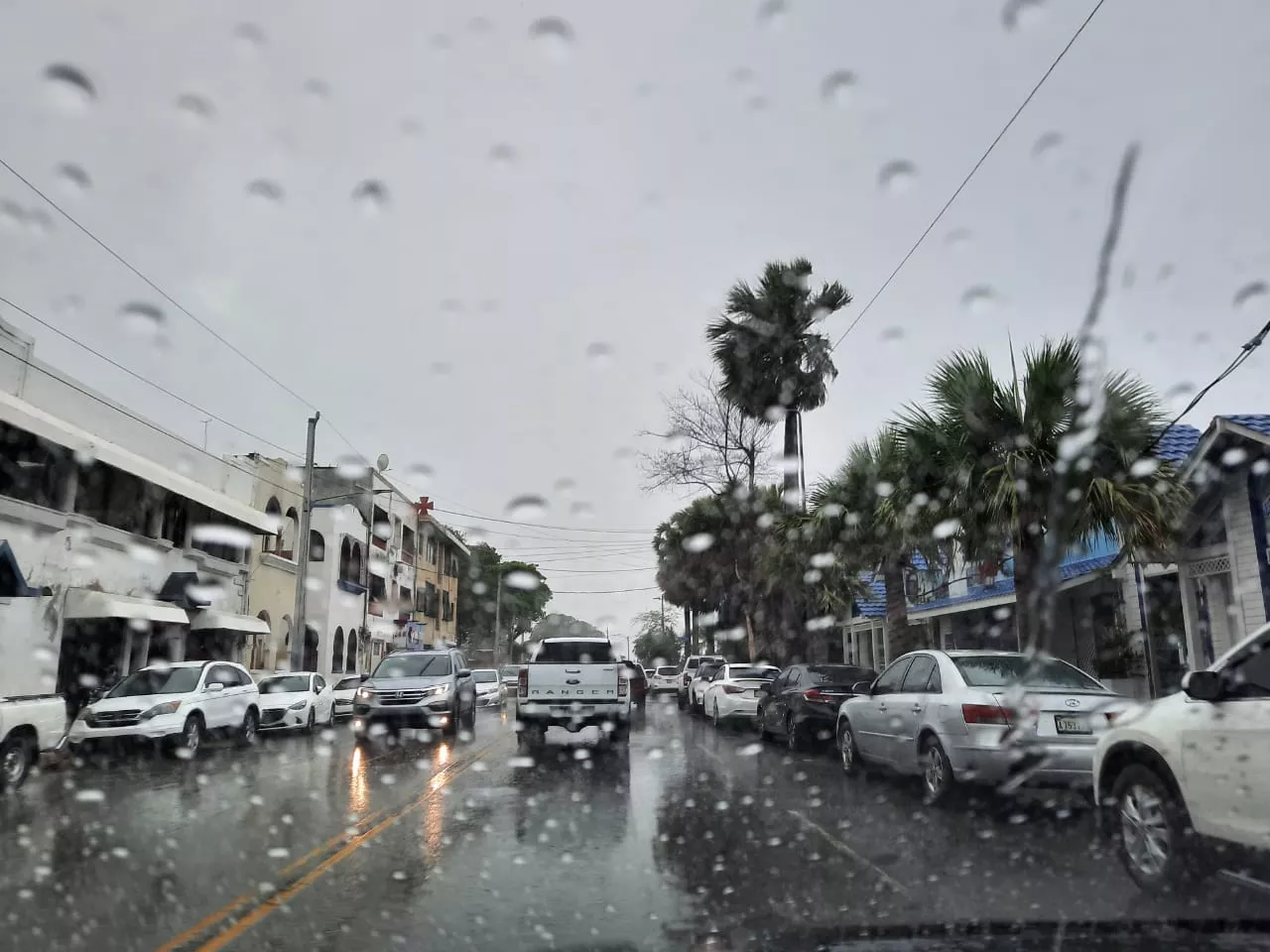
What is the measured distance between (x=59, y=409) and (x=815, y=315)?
1671cm

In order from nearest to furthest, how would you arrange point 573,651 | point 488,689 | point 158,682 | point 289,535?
point 158,682
point 573,651
point 488,689
point 289,535

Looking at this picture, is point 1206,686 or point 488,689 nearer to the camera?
point 1206,686

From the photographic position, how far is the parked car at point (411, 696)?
18.6 metres

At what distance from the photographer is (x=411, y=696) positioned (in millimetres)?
18656

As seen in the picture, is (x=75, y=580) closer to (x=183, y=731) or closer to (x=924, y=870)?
(x=183, y=731)

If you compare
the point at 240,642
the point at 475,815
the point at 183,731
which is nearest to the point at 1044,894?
the point at 475,815

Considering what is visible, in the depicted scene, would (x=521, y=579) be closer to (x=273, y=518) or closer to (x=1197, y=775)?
(x=273, y=518)

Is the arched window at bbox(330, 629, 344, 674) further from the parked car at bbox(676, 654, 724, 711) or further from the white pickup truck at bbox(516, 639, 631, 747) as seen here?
the white pickup truck at bbox(516, 639, 631, 747)

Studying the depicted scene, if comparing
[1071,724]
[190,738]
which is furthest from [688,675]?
[1071,724]

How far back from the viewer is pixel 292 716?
20.9 meters

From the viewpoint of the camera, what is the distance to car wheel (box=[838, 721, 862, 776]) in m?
11.9

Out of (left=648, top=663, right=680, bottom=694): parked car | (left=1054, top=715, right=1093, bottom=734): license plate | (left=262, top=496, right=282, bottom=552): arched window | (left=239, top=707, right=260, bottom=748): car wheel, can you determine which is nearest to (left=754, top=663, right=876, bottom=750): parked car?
(left=1054, top=715, right=1093, bottom=734): license plate

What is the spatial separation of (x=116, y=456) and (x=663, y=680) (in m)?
29.0

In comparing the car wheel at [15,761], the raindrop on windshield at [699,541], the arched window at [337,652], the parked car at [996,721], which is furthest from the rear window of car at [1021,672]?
the arched window at [337,652]
